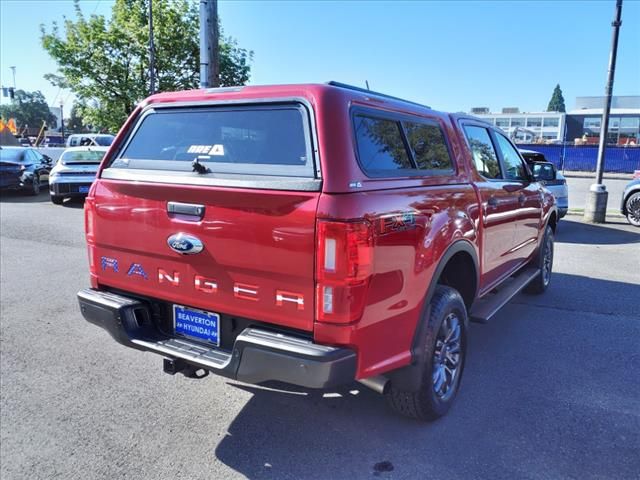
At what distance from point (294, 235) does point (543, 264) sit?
4540mm

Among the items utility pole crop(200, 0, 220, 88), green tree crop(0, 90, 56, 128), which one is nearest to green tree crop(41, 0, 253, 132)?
utility pole crop(200, 0, 220, 88)

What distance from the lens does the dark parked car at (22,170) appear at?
1592 cm

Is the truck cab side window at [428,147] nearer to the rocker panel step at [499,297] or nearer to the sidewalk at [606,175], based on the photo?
the rocker panel step at [499,297]

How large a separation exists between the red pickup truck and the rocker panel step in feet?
1.55

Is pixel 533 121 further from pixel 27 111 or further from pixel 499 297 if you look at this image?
pixel 27 111

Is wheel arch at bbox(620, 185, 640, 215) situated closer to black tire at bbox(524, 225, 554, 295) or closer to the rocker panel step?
black tire at bbox(524, 225, 554, 295)

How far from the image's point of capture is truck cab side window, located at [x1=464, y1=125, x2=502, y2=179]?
4.22m

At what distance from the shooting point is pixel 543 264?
241 inches

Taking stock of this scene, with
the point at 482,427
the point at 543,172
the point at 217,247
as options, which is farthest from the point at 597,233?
the point at 217,247

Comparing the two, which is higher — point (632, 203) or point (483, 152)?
point (483, 152)

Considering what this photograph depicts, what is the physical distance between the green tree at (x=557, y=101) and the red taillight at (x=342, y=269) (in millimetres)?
140449

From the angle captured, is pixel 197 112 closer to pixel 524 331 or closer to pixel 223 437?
pixel 223 437

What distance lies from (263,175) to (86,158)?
13276 mm

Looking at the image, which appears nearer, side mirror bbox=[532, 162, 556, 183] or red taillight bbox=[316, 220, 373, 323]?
red taillight bbox=[316, 220, 373, 323]
